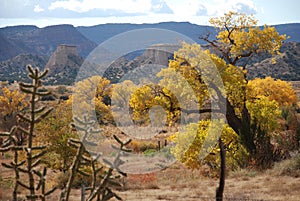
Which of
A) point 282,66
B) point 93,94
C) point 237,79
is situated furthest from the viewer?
point 282,66

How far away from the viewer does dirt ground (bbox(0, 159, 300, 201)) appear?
12.1m

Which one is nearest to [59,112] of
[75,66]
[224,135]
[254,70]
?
[224,135]

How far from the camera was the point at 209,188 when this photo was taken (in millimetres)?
14234

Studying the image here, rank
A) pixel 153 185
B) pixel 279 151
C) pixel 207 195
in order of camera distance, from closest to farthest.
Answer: pixel 207 195 < pixel 153 185 < pixel 279 151

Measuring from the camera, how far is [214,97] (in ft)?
55.0

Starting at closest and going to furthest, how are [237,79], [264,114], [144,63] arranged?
1. [237,79]
2. [264,114]
3. [144,63]

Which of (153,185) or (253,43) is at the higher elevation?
(253,43)

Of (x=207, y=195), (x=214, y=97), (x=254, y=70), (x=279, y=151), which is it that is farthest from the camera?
(x=254, y=70)

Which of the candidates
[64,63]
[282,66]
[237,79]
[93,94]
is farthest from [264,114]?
[64,63]

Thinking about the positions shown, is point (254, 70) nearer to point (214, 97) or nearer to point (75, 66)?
point (75, 66)

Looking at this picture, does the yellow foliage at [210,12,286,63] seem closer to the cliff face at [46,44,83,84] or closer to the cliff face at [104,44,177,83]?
the cliff face at [104,44,177,83]

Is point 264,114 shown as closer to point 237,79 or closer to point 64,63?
point 237,79

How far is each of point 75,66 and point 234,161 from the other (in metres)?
123

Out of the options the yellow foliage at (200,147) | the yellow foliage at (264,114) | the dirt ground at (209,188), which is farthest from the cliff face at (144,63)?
the dirt ground at (209,188)
